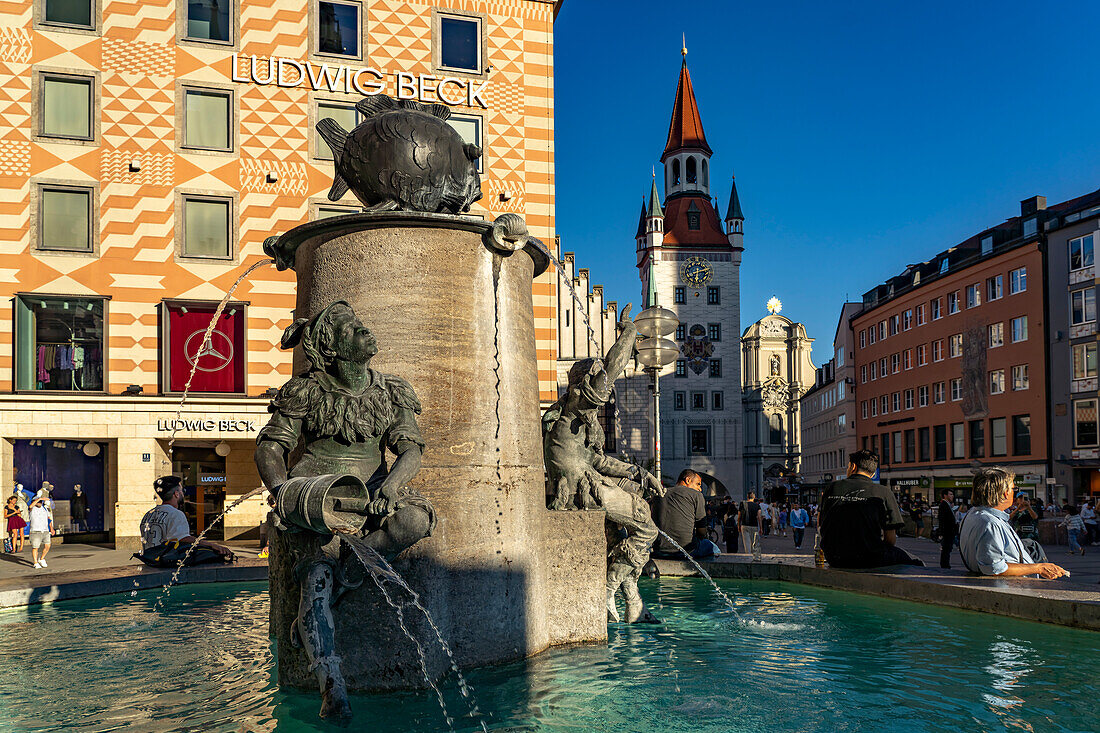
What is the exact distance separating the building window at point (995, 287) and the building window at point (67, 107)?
152 feet

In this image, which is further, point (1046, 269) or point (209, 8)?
point (1046, 269)

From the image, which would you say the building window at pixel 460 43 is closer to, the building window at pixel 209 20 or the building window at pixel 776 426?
the building window at pixel 209 20

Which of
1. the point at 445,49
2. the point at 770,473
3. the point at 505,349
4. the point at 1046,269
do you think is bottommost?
the point at 770,473

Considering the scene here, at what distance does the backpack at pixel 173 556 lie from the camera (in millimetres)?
14258

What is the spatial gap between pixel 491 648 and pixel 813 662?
2234mm

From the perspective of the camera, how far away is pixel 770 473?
100 m

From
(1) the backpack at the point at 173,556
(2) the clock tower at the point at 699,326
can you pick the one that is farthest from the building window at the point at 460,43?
(2) the clock tower at the point at 699,326

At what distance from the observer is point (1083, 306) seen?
47656mm

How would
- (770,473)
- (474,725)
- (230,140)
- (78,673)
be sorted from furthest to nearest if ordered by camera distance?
(770,473)
(230,140)
(78,673)
(474,725)

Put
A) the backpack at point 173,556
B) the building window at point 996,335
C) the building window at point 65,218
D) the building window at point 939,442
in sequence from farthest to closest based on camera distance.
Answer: the building window at point 939,442, the building window at point 996,335, the building window at point 65,218, the backpack at point 173,556

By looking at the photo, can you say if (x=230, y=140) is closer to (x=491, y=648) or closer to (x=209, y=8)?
(x=209, y=8)

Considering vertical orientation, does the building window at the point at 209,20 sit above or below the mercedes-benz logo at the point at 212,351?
above

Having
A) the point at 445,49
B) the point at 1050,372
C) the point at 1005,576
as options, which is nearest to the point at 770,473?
the point at 1050,372

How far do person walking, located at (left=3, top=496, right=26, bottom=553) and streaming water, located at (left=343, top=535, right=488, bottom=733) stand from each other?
812 inches
